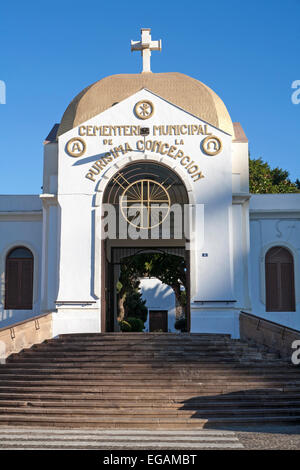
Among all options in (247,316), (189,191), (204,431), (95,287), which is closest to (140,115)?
(189,191)

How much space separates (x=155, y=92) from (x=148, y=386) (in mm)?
12259

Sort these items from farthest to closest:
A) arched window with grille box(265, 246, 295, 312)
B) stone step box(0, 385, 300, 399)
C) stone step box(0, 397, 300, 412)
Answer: arched window with grille box(265, 246, 295, 312)
stone step box(0, 385, 300, 399)
stone step box(0, 397, 300, 412)

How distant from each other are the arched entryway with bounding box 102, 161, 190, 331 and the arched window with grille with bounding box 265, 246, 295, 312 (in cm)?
317

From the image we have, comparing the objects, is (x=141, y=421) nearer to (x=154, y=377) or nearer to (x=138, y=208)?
(x=154, y=377)

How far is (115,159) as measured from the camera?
1956 cm

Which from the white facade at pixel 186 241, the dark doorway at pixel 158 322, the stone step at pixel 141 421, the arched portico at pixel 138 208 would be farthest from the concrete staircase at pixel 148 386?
the dark doorway at pixel 158 322

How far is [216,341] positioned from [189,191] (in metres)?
5.58

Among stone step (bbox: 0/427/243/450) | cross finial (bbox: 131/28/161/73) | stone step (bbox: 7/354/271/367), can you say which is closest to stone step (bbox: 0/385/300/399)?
stone step (bbox: 7/354/271/367)

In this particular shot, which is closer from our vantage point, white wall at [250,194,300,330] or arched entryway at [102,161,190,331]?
arched entryway at [102,161,190,331]

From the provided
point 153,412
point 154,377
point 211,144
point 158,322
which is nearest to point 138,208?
point 211,144

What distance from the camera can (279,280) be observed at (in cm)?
2075

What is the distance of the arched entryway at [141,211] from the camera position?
19453mm

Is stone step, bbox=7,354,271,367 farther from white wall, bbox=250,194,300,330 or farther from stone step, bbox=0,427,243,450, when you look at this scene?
white wall, bbox=250,194,300,330

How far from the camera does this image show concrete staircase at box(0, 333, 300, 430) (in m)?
11.8
